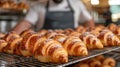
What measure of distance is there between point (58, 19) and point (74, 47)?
4.28ft

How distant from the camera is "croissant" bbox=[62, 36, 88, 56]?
1.03m

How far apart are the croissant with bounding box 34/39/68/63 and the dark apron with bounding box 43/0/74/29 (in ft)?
4.39

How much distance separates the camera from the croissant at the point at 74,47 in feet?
3.37

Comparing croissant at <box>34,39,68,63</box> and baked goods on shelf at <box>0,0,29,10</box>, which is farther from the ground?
baked goods on shelf at <box>0,0,29,10</box>

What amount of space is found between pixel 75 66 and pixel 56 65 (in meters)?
0.54

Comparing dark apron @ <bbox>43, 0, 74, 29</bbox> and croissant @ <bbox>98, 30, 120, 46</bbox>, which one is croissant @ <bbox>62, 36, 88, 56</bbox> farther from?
dark apron @ <bbox>43, 0, 74, 29</bbox>

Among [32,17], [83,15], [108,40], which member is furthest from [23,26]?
[108,40]

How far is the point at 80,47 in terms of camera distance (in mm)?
1051

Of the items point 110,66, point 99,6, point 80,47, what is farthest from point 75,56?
point 99,6

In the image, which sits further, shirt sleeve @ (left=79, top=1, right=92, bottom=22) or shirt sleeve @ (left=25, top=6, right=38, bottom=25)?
shirt sleeve @ (left=79, top=1, right=92, bottom=22)

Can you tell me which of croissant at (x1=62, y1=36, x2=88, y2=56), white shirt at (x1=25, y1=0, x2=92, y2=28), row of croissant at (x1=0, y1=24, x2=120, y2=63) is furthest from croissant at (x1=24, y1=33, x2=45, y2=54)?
white shirt at (x1=25, y1=0, x2=92, y2=28)

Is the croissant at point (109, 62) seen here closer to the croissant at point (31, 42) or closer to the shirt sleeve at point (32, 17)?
the croissant at point (31, 42)

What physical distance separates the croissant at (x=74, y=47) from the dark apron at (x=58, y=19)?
1.23 metres

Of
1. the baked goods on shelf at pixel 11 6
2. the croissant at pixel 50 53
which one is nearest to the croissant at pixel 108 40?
the croissant at pixel 50 53
